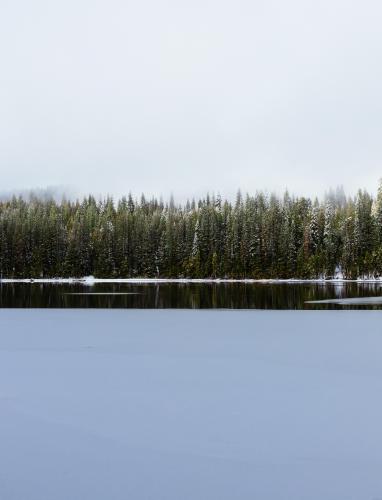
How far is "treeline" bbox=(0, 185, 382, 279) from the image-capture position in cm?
9538

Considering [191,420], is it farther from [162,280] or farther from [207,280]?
[162,280]

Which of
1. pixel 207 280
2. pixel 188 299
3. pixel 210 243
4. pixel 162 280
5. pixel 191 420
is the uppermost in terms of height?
pixel 210 243

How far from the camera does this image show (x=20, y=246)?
4439 inches

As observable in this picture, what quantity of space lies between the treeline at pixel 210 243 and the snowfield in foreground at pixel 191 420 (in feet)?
265

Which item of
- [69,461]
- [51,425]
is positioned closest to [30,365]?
[51,425]

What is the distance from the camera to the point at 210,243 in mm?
107875

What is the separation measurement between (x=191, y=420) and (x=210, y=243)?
99.8 m

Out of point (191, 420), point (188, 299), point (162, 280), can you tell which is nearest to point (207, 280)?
point (162, 280)

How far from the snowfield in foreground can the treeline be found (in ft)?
265

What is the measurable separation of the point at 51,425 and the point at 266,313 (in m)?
20.6

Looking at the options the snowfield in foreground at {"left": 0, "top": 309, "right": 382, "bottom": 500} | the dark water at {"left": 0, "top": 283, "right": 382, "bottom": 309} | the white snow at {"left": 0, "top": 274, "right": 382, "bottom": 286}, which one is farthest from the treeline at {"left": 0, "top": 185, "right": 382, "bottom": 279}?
the snowfield in foreground at {"left": 0, "top": 309, "right": 382, "bottom": 500}

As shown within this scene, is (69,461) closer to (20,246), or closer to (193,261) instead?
(193,261)

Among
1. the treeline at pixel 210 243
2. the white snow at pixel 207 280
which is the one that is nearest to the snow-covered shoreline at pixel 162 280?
the white snow at pixel 207 280

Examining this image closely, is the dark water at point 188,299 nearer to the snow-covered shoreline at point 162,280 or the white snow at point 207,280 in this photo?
the white snow at point 207,280
